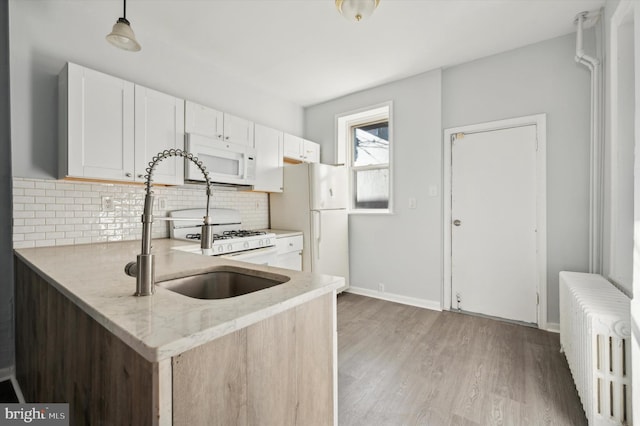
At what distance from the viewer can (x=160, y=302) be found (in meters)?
0.85

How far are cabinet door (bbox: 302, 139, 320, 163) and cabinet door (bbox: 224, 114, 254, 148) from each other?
2.99 ft

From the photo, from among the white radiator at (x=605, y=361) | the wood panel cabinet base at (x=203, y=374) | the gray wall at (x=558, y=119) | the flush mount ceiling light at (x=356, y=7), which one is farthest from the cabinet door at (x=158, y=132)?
the gray wall at (x=558, y=119)

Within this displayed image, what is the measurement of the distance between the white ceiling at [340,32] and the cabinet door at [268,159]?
703 millimetres

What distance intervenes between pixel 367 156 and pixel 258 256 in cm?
210

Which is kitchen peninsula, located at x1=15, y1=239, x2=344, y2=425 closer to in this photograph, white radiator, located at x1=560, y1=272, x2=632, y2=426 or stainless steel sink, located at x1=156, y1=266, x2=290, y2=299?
stainless steel sink, located at x1=156, y1=266, x2=290, y2=299

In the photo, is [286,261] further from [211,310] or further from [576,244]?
[576,244]

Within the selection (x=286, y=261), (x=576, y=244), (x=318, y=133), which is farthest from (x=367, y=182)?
(x=576, y=244)

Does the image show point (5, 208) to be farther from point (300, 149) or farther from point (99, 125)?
point (300, 149)

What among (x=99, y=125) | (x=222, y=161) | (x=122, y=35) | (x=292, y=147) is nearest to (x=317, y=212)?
(x=292, y=147)

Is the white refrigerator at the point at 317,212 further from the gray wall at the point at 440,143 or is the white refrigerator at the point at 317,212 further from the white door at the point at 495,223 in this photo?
the white door at the point at 495,223

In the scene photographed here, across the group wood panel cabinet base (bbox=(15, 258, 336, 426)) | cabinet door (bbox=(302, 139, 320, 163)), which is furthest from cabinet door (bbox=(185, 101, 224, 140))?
wood panel cabinet base (bbox=(15, 258, 336, 426))

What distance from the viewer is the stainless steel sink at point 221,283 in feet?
4.16

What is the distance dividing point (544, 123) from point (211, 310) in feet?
10.8

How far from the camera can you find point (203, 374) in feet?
2.25
